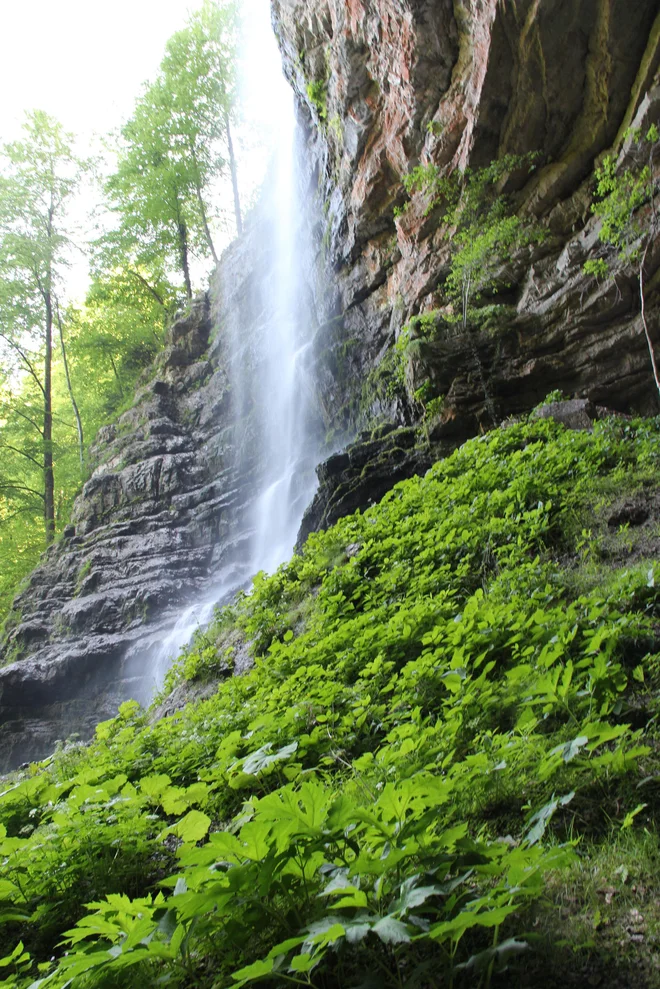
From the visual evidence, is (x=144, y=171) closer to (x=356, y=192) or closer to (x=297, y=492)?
(x=356, y=192)

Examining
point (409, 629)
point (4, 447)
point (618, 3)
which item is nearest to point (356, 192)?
point (618, 3)

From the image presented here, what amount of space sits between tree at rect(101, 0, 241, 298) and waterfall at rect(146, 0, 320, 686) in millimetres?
3235

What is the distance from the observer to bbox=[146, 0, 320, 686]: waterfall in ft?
42.8

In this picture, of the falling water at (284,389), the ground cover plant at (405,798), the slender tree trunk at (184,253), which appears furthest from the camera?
the slender tree trunk at (184,253)

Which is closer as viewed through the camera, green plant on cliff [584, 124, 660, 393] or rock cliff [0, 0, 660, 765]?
green plant on cliff [584, 124, 660, 393]

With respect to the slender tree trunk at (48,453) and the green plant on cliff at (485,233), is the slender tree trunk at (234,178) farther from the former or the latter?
the green plant on cliff at (485,233)

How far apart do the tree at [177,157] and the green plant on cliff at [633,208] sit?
690 inches

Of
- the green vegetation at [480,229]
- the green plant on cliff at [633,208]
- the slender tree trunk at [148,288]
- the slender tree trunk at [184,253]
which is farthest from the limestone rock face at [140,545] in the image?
the green plant on cliff at [633,208]

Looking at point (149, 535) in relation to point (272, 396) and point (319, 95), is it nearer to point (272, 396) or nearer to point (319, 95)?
point (272, 396)

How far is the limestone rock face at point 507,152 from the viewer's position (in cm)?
864

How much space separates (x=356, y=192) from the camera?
13.8m

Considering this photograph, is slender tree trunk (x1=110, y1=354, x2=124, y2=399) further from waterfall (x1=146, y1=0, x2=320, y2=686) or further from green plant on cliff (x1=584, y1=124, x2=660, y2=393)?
green plant on cliff (x1=584, y1=124, x2=660, y2=393)

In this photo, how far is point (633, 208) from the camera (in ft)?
27.2

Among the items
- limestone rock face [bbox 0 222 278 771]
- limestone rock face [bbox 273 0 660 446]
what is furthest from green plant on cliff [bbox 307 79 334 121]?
limestone rock face [bbox 0 222 278 771]
